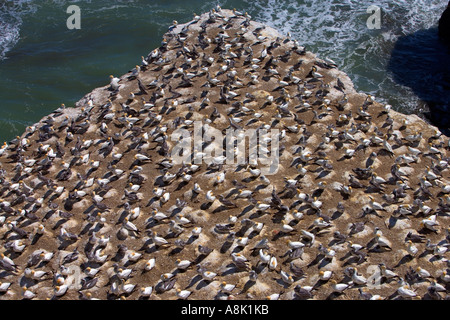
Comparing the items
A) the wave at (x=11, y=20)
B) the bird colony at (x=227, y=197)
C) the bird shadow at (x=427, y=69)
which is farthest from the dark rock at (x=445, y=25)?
the wave at (x=11, y=20)

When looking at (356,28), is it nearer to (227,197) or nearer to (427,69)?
(427,69)

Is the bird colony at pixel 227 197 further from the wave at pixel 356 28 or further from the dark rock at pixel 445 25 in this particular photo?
the dark rock at pixel 445 25

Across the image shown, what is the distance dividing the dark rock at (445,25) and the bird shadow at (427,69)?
1.72 ft

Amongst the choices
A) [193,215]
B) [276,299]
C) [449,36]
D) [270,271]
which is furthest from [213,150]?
[449,36]

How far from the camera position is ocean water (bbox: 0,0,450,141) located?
113 ft

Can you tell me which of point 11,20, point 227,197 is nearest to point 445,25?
point 227,197

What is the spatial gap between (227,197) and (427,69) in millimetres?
25434

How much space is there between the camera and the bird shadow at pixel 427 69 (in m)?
31.9

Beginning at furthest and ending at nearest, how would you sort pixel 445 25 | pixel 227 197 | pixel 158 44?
pixel 158 44, pixel 445 25, pixel 227 197

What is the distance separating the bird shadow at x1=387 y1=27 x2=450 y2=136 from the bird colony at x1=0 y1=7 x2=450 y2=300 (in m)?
8.32

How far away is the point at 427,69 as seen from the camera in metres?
36.4

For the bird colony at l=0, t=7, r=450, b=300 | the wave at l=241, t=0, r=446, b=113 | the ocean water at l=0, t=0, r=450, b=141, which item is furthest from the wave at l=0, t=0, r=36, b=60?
the wave at l=241, t=0, r=446, b=113

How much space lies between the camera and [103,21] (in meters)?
44.0

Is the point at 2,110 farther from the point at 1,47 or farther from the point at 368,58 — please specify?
the point at 368,58
